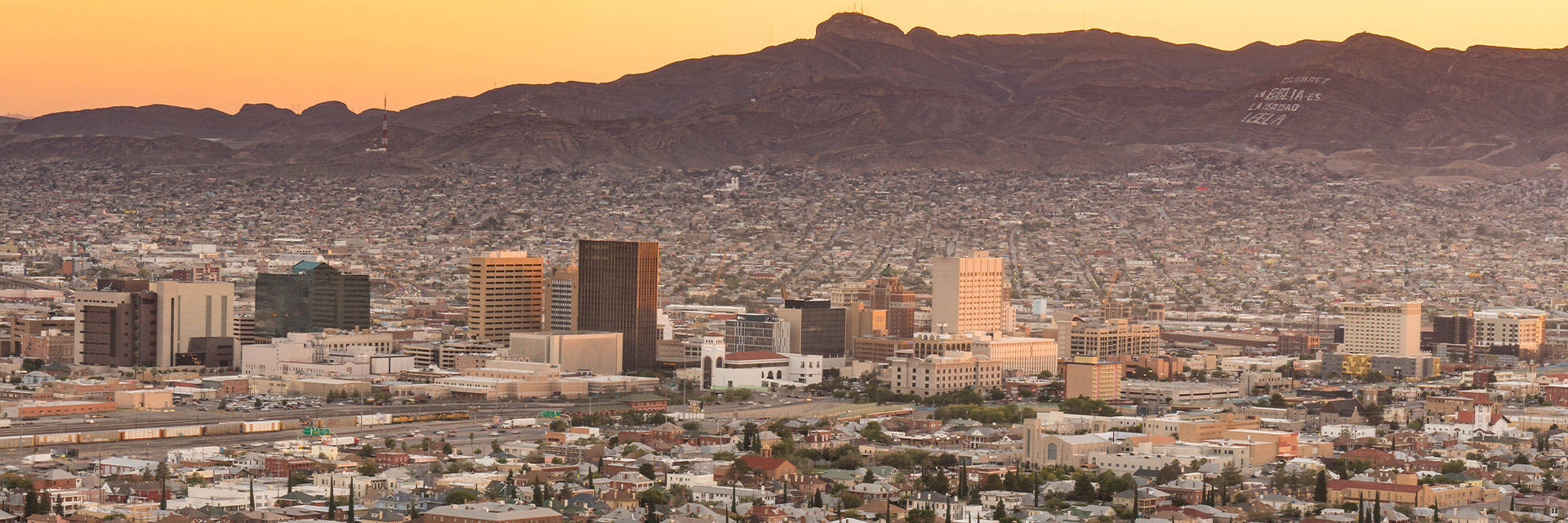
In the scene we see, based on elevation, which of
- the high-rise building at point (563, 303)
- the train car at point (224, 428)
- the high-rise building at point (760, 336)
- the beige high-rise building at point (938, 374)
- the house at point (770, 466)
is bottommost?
the train car at point (224, 428)

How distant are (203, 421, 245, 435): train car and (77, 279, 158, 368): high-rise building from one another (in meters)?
25.4

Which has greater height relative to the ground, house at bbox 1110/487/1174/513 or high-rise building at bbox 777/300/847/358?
high-rise building at bbox 777/300/847/358

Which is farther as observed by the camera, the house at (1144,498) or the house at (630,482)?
the house at (630,482)

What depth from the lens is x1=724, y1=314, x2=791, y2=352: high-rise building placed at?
338 ft

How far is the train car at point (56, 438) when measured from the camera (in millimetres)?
68375

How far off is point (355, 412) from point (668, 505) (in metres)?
26.8

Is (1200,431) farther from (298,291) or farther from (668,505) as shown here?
(298,291)

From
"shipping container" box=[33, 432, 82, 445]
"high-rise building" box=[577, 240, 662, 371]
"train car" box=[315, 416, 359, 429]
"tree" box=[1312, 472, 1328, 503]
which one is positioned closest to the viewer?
"tree" box=[1312, 472, 1328, 503]

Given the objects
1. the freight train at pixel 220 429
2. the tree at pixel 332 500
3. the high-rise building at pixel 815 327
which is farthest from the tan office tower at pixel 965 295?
the tree at pixel 332 500

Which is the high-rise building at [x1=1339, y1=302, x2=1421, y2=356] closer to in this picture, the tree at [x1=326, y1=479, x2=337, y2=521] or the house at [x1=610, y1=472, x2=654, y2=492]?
the house at [x1=610, y1=472, x2=654, y2=492]

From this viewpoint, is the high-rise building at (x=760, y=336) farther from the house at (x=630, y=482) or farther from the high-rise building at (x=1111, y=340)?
the house at (x=630, y=482)

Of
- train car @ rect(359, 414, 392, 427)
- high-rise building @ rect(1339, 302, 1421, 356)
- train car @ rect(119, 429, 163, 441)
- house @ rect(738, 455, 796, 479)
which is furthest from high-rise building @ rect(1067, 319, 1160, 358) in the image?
house @ rect(738, 455, 796, 479)

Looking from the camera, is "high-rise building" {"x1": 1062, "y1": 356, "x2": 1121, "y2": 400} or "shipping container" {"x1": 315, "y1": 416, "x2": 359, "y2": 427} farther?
"high-rise building" {"x1": 1062, "y1": 356, "x2": 1121, "y2": 400}

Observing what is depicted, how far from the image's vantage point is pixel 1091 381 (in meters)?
86.8
